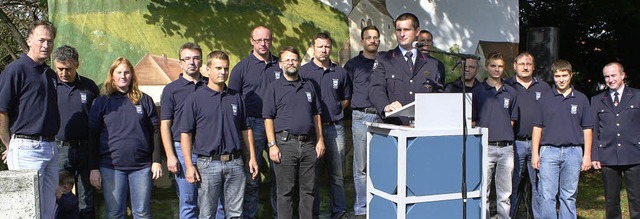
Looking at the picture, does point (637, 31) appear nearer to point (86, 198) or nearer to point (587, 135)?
point (587, 135)

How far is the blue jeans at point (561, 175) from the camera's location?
211 inches

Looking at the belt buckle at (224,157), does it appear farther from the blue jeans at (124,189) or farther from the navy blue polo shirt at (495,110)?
the navy blue polo shirt at (495,110)

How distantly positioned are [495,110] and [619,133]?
1235mm

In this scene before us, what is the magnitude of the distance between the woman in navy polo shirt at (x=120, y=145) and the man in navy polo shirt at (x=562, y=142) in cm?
352

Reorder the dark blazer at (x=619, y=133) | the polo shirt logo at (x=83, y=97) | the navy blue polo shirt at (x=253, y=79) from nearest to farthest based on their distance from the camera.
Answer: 1. the polo shirt logo at (x=83, y=97)
2. the navy blue polo shirt at (x=253, y=79)
3. the dark blazer at (x=619, y=133)

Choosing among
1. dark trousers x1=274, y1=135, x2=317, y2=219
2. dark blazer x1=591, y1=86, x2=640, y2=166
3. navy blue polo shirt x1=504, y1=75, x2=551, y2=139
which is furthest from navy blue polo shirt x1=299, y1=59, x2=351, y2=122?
dark blazer x1=591, y1=86, x2=640, y2=166

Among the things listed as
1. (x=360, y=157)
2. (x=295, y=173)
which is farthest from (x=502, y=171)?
(x=295, y=173)

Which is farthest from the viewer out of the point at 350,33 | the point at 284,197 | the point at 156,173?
the point at 350,33

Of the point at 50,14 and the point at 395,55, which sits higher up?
the point at 50,14

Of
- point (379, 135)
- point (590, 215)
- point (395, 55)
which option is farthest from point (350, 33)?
point (590, 215)

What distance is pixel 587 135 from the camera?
17.8 ft

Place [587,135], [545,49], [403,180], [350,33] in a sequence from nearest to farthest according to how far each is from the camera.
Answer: [403,180] < [587,135] < [350,33] < [545,49]

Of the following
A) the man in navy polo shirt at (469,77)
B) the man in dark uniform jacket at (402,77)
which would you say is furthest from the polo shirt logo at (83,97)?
the man in navy polo shirt at (469,77)

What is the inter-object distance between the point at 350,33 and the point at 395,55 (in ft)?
6.74
